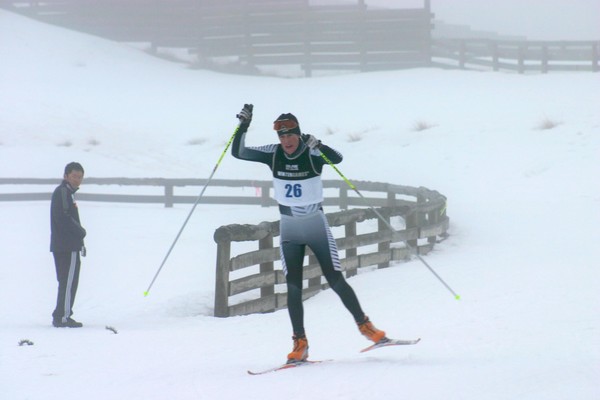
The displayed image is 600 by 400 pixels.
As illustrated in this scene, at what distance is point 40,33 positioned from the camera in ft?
153

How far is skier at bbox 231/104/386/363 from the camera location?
8031mm

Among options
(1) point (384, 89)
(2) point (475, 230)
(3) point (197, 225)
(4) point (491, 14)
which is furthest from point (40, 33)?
(4) point (491, 14)

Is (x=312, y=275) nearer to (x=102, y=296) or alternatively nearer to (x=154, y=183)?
(x=102, y=296)

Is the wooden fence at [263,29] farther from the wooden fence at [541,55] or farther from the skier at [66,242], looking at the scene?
the skier at [66,242]

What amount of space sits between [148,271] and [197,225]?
6.02 metres

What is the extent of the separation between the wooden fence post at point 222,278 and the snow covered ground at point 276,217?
0.26m

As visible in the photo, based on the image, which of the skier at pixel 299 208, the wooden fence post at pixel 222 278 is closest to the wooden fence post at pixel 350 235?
the wooden fence post at pixel 222 278

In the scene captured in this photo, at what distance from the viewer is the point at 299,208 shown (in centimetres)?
814

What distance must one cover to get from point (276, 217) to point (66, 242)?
11.9 metres

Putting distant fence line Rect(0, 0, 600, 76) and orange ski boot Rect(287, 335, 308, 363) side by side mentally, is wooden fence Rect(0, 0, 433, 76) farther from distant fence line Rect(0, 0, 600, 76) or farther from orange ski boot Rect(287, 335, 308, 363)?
orange ski boot Rect(287, 335, 308, 363)

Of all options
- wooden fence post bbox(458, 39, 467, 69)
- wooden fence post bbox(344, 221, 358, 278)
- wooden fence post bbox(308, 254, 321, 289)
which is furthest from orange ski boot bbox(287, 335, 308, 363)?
wooden fence post bbox(458, 39, 467, 69)

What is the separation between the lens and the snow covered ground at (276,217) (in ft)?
25.1

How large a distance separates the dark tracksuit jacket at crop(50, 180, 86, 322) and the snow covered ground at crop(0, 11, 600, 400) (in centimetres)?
38

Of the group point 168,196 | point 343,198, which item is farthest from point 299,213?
point 168,196
